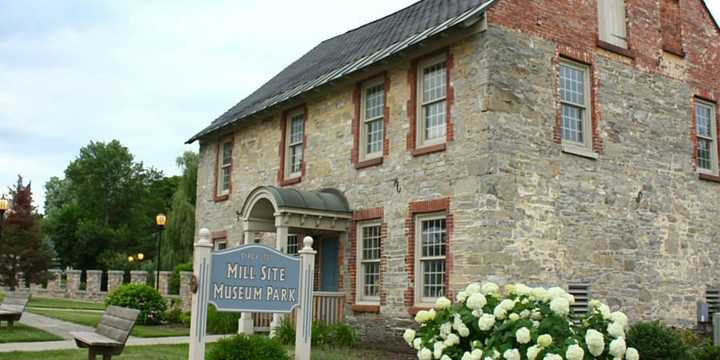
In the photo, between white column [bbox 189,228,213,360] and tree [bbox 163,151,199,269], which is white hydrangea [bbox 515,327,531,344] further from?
tree [bbox 163,151,199,269]

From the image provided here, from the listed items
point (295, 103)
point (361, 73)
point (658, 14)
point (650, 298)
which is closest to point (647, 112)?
point (658, 14)

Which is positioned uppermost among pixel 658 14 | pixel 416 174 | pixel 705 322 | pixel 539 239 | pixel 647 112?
pixel 658 14

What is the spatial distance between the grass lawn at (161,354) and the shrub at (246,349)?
216cm

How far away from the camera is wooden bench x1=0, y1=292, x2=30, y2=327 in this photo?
600 inches

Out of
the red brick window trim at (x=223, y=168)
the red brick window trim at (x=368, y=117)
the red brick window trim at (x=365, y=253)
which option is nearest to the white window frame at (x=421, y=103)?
the red brick window trim at (x=368, y=117)

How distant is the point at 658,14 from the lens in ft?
54.6

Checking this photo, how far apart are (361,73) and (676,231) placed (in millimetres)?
7678

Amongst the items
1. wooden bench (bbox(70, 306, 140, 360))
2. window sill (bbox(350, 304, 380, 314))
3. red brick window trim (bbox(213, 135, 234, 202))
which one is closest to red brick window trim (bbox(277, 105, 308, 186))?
red brick window trim (bbox(213, 135, 234, 202))

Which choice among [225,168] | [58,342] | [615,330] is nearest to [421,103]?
[58,342]

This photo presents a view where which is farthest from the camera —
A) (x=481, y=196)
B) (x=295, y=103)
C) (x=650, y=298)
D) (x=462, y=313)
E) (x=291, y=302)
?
(x=295, y=103)

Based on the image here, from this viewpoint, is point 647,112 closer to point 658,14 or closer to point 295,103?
point 658,14

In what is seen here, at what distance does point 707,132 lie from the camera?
56.6 feet

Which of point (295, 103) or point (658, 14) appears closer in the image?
point (658, 14)

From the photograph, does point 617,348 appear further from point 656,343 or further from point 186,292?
point 186,292
